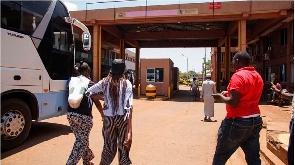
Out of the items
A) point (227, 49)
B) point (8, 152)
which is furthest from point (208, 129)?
point (227, 49)

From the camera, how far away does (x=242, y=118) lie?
2.84 meters

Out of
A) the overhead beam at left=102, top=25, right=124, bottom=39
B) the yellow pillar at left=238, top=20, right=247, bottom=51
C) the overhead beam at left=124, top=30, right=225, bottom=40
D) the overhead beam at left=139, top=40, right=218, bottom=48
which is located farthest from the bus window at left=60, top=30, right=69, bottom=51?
the overhead beam at left=139, top=40, right=218, bottom=48

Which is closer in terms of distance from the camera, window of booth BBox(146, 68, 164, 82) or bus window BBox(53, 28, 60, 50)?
bus window BBox(53, 28, 60, 50)

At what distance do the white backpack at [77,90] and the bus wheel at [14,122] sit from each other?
198 cm

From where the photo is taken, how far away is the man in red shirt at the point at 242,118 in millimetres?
2801

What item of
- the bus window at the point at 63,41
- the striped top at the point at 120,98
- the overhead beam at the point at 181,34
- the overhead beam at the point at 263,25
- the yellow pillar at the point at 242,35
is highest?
the overhead beam at the point at 181,34

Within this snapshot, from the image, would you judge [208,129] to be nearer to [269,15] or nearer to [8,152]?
[8,152]

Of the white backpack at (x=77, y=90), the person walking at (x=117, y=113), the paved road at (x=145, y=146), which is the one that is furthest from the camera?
the paved road at (x=145, y=146)

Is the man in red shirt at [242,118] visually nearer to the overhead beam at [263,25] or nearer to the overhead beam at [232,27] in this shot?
the overhead beam at [263,25]

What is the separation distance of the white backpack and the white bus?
72.2 inches

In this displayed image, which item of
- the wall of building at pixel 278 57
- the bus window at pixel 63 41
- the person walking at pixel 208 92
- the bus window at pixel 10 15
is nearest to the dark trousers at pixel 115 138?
the bus window at pixel 10 15

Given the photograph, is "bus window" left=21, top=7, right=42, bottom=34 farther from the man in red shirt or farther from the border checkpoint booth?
the border checkpoint booth

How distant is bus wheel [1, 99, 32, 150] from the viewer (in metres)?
4.82

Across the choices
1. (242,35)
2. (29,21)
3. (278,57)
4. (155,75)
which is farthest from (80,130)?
(278,57)
